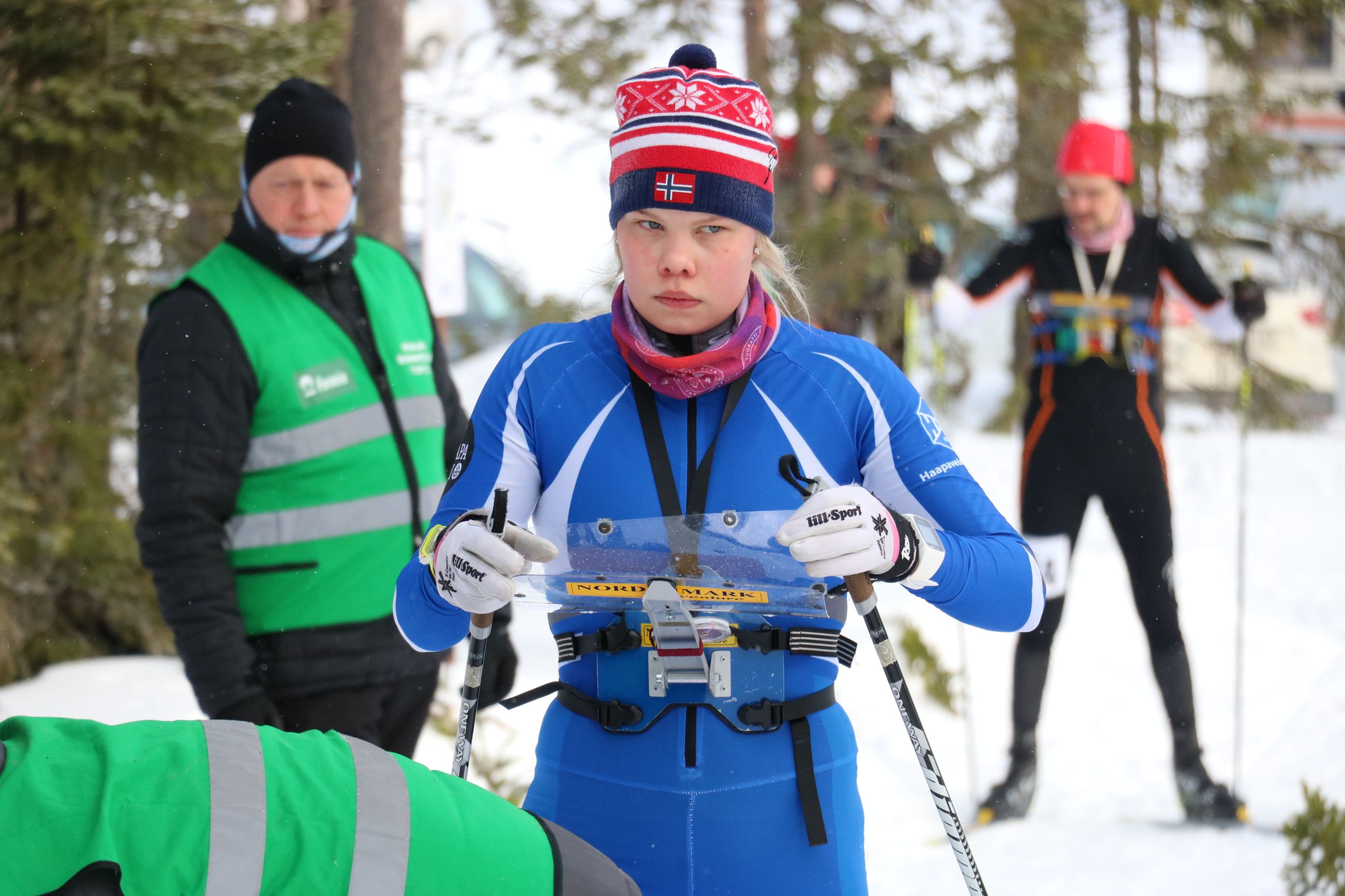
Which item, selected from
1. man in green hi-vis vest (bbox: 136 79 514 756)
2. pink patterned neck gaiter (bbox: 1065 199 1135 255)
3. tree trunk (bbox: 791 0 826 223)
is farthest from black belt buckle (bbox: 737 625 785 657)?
tree trunk (bbox: 791 0 826 223)

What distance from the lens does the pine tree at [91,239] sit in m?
4.58

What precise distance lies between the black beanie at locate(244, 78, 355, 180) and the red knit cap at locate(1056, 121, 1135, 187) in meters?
3.34

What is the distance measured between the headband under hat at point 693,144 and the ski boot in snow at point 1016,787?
11.5 feet

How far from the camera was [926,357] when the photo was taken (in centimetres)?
918

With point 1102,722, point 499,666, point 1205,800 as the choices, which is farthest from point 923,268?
point 499,666

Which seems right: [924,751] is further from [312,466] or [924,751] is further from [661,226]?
[312,466]

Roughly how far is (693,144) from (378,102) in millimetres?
3881

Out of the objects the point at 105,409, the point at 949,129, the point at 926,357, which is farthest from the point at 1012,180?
the point at 105,409

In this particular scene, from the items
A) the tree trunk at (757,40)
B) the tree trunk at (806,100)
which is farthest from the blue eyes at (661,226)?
the tree trunk at (757,40)

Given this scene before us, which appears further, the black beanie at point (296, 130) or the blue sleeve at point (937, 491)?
the black beanie at point (296, 130)

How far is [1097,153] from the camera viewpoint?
5340 mm

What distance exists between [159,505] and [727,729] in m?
1.46

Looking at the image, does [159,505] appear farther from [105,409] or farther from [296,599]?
[105,409]

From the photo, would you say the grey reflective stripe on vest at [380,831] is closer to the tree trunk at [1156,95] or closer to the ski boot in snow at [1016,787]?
the ski boot in snow at [1016,787]
